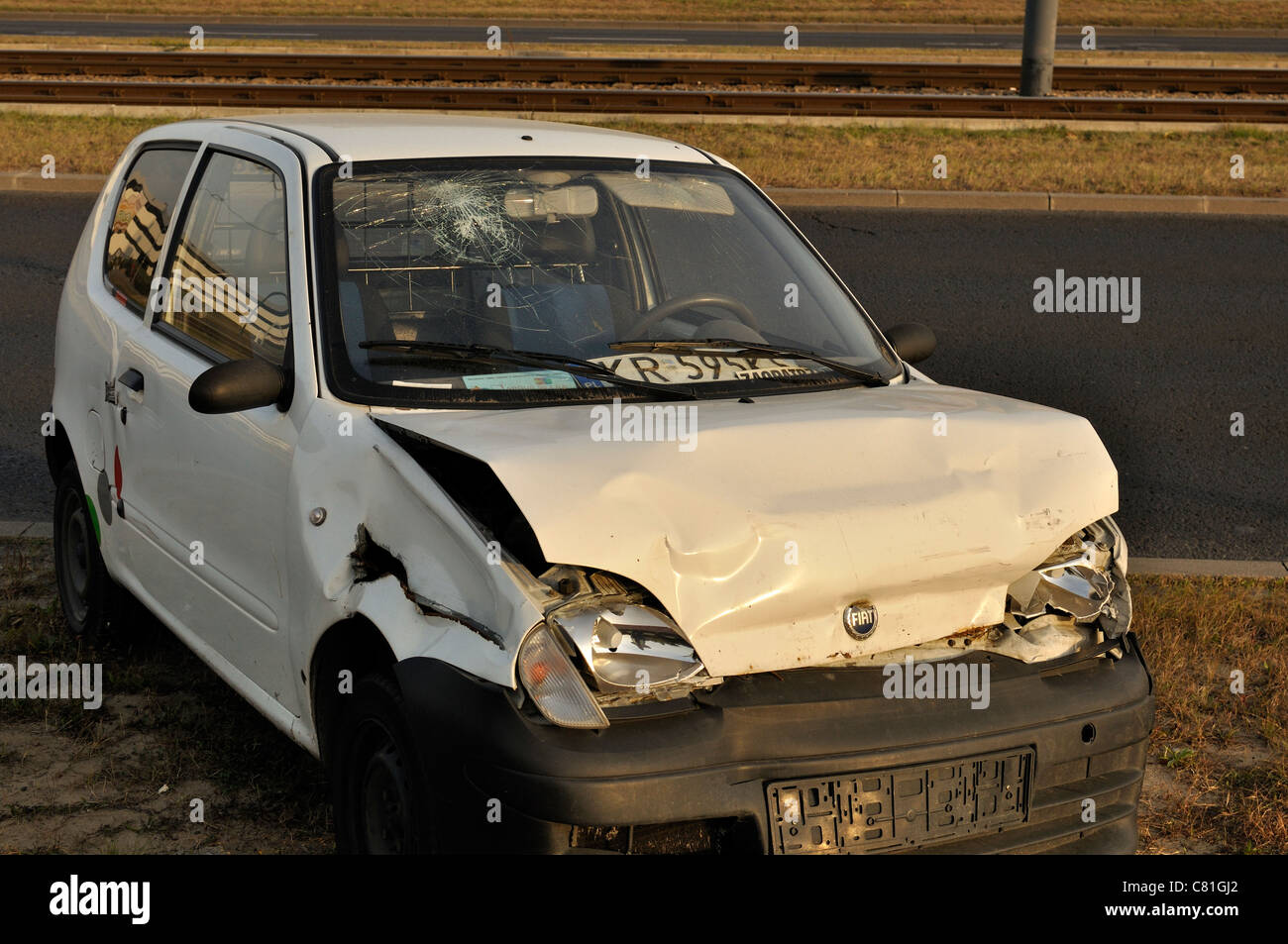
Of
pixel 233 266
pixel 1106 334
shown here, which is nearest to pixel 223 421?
pixel 233 266

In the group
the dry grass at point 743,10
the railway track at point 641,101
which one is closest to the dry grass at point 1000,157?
the railway track at point 641,101

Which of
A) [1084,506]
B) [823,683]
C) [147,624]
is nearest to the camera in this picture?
[823,683]

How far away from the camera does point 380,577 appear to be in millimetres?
2926

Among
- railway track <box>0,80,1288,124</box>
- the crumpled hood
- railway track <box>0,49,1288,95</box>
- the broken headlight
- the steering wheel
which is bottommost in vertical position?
the broken headlight

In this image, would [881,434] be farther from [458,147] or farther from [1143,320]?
[1143,320]

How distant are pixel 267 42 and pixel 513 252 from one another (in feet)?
74.3

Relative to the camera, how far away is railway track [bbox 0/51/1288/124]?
16.5m

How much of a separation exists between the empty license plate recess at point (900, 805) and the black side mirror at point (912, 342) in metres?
1.62

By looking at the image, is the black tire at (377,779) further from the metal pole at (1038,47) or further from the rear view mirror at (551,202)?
the metal pole at (1038,47)

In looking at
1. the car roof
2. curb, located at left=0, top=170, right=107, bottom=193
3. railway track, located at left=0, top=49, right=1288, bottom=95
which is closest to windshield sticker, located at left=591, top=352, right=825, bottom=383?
the car roof

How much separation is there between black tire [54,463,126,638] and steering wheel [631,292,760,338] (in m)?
1.92

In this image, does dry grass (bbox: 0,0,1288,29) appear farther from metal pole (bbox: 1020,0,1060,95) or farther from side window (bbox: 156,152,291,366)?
side window (bbox: 156,152,291,366)

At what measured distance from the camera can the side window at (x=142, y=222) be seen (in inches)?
169
